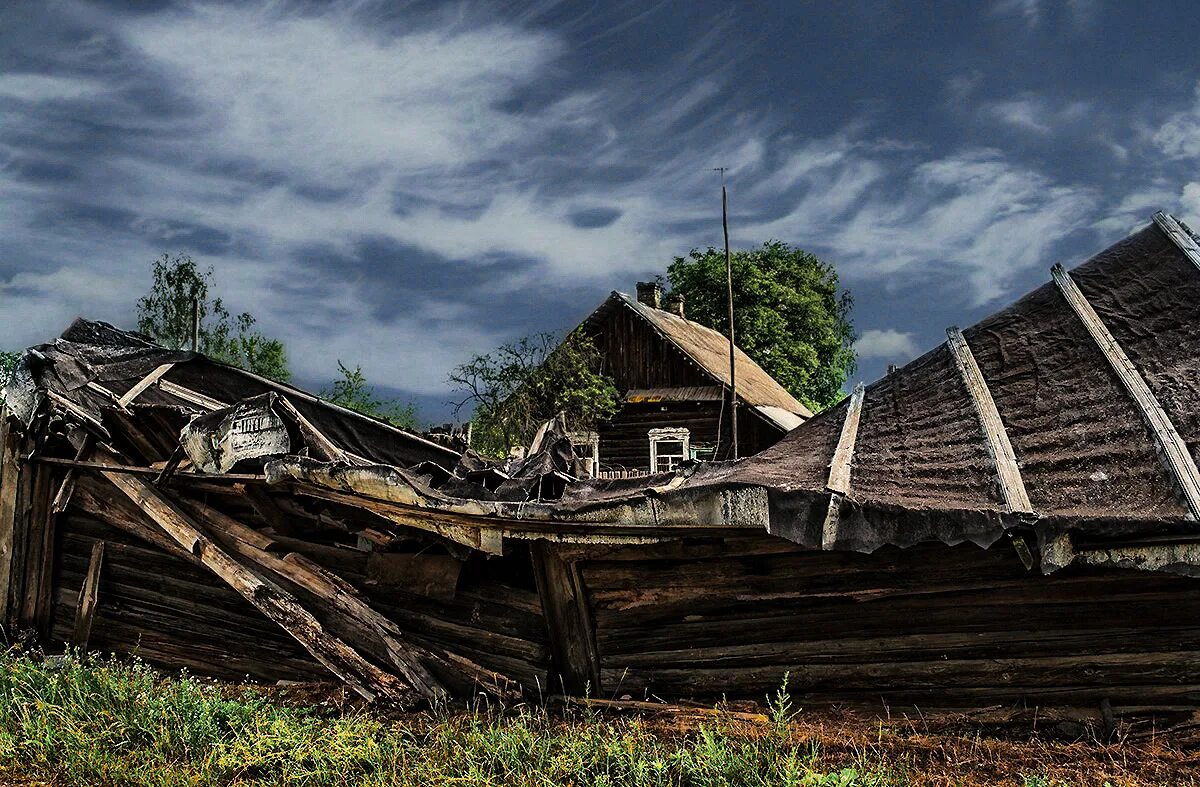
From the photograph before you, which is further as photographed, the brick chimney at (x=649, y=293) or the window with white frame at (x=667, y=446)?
the brick chimney at (x=649, y=293)

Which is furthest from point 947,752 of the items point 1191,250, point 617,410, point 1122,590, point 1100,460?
point 617,410

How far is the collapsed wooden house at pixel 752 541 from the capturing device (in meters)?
4.86

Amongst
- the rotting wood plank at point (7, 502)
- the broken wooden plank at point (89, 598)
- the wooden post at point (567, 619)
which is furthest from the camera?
the rotting wood plank at point (7, 502)

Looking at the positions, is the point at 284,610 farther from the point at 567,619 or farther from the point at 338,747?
the point at 567,619

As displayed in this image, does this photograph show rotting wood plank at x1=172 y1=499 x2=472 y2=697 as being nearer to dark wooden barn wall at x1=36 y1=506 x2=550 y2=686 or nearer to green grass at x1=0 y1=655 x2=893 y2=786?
dark wooden barn wall at x1=36 y1=506 x2=550 y2=686

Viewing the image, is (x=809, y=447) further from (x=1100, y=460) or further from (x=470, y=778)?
(x=470, y=778)

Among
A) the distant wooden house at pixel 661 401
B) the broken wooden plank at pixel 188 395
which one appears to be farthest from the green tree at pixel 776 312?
the broken wooden plank at pixel 188 395

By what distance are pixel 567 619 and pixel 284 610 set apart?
203 cm

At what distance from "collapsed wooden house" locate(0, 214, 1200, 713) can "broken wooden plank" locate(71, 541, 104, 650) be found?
0.09 ft

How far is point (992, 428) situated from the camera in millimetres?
5480

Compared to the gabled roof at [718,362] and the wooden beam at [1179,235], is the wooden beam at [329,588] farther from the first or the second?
the gabled roof at [718,362]

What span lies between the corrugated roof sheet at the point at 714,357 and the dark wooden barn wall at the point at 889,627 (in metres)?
21.2

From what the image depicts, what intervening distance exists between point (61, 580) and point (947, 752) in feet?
23.5

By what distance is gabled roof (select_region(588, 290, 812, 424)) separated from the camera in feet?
90.5
